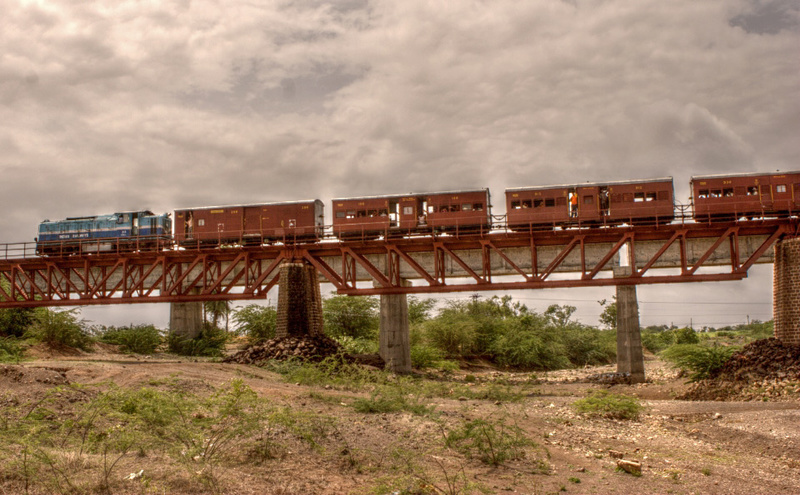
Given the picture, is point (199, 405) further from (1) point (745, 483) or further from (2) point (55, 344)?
(2) point (55, 344)

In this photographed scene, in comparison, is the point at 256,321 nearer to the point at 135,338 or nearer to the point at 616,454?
the point at 135,338

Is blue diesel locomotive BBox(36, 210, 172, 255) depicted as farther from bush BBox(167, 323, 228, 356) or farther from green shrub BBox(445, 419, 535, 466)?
green shrub BBox(445, 419, 535, 466)

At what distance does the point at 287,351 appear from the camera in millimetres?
29953

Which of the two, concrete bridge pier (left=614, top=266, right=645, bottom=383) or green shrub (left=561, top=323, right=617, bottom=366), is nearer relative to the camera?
concrete bridge pier (left=614, top=266, right=645, bottom=383)

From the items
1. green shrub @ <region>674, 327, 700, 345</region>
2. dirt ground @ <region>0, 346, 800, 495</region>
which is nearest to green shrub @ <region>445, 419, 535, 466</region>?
dirt ground @ <region>0, 346, 800, 495</region>

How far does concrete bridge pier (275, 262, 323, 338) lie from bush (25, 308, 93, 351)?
55.7 feet

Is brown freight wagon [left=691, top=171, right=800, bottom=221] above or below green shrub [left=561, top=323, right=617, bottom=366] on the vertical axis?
above

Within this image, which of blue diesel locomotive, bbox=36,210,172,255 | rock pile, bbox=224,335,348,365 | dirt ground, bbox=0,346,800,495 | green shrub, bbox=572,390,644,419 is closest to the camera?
dirt ground, bbox=0,346,800,495

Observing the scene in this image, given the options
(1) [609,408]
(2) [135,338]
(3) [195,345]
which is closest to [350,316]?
(3) [195,345]

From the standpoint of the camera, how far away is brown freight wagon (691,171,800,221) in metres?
32.6

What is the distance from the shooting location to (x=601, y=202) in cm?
3538

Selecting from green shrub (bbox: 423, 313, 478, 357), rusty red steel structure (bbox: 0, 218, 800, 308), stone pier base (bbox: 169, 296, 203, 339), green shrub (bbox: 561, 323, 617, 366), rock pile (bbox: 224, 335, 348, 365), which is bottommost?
green shrub (bbox: 561, 323, 617, 366)

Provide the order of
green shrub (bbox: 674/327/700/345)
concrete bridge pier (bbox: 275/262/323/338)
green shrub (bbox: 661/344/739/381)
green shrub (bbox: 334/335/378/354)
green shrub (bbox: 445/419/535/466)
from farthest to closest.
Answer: green shrub (bbox: 674/327/700/345)
green shrub (bbox: 334/335/378/354)
concrete bridge pier (bbox: 275/262/323/338)
green shrub (bbox: 661/344/739/381)
green shrub (bbox: 445/419/535/466)

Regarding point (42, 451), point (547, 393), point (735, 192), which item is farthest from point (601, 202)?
point (42, 451)
